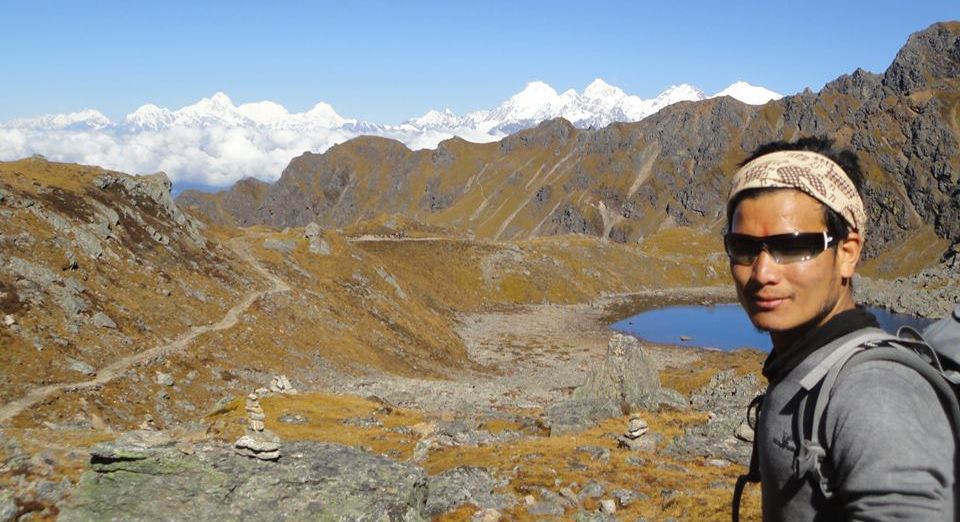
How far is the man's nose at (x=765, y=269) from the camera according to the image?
13.9 feet

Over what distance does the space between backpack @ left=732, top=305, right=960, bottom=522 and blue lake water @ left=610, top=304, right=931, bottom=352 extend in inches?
5005

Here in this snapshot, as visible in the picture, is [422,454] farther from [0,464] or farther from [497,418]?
[0,464]

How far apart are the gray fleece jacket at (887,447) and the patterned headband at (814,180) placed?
1.31 meters

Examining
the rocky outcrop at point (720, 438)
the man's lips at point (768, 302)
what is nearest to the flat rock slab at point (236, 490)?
the man's lips at point (768, 302)

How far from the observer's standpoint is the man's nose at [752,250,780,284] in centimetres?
423

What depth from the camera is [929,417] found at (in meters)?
3.34

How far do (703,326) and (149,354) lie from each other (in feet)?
434

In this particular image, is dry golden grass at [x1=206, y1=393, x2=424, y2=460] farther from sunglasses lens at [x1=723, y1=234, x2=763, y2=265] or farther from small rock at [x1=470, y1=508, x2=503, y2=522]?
sunglasses lens at [x1=723, y1=234, x2=763, y2=265]

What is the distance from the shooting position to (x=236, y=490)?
12.3m

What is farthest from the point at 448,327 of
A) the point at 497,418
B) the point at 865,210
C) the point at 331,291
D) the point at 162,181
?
the point at 865,210

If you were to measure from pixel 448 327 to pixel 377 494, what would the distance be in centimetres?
9458

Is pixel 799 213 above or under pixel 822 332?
above

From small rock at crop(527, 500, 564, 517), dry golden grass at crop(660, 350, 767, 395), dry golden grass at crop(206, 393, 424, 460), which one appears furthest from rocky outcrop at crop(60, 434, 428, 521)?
dry golden grass at crop(660, 350, 767, 395)

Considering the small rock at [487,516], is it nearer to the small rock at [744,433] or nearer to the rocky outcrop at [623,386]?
the small rock at [744,433]
